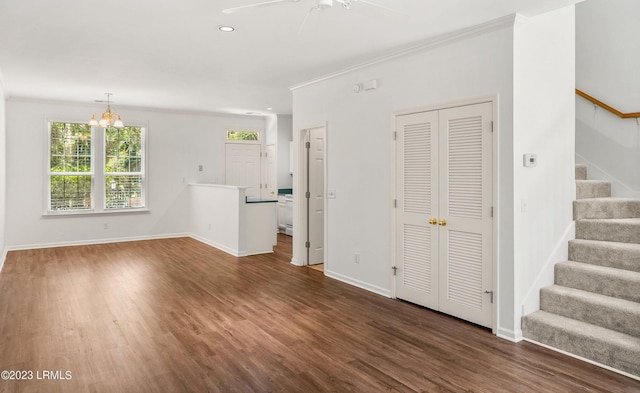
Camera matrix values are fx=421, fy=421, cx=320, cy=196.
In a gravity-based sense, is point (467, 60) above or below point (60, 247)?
above

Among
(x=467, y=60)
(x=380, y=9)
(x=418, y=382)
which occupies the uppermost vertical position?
(x=380, y=9)

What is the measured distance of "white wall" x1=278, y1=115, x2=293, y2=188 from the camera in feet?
31.6

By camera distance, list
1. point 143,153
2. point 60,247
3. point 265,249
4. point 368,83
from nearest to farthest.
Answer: point 368,83 < point 265,249 < point 60,247 < point 143,153

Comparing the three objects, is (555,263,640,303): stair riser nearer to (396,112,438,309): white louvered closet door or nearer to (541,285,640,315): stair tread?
(541,285,640,315): stair tread

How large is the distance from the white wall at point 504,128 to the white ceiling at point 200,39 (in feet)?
0.78

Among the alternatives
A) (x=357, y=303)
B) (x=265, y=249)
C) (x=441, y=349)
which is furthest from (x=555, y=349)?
(x=265, y=249)

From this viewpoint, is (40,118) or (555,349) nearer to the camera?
(555,349)

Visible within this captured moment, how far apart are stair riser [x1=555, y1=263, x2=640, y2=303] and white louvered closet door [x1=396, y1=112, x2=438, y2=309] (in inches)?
43.2

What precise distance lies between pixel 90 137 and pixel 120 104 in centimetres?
86

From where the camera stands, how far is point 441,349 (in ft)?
10.7

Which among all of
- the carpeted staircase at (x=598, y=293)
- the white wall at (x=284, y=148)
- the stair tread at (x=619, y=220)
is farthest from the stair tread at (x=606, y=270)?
the white wall at (x=284, y=148)

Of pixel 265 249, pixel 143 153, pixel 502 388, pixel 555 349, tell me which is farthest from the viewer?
pixel 143 153

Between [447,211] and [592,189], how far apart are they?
167cm

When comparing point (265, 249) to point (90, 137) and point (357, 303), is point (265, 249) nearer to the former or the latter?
point (357, 303)
